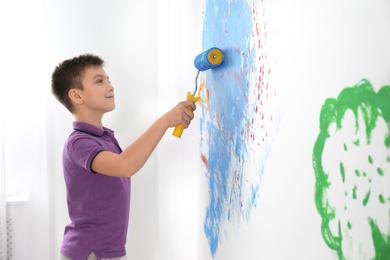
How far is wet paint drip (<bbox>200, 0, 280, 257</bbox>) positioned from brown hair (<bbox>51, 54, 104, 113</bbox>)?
0.41 meters

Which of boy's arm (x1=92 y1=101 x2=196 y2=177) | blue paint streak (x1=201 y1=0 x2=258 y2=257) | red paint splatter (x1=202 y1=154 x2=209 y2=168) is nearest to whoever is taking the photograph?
blue paint streak (x1=201 y1=0 x2=258 y2=257)

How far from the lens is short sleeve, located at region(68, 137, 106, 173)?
1.11m

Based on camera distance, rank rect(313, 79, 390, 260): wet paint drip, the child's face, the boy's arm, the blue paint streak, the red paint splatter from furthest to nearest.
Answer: the child's face, the red paint splatter, the boy's arm, the blue paint streak, rect(313, 79, 390, 260): wet paint drip

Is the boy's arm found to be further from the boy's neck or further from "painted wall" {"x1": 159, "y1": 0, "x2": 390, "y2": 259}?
the boy's neck

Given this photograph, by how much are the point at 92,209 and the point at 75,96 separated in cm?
35

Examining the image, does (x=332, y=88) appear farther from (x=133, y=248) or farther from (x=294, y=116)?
(x=133, y=248)

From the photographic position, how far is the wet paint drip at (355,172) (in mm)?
464

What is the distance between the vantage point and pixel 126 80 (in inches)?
76.7

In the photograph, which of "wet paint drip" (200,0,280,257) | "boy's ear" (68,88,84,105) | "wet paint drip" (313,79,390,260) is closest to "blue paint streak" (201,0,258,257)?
"wet paint drip" (200,0,280,257)

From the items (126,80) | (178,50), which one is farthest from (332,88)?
(126,80)

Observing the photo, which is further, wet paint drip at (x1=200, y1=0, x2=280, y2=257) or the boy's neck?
the boy's neck

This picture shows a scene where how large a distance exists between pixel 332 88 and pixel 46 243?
164 centimetres

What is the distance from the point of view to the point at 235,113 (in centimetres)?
94

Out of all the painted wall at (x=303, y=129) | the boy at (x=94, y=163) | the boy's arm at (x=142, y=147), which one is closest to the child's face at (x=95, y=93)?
the boy at (x=94, y=163)
